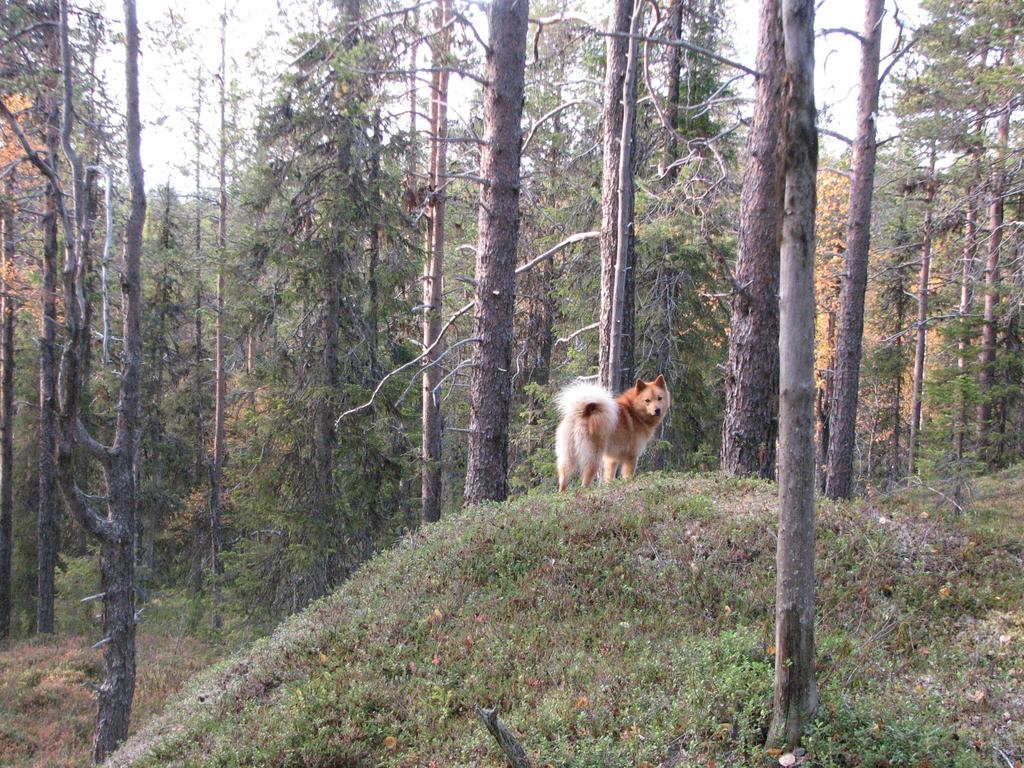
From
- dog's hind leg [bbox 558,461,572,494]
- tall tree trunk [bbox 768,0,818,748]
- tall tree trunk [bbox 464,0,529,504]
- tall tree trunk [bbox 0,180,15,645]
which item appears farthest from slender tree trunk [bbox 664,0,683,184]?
tall tree trunk [bbox 0,180,15,645]

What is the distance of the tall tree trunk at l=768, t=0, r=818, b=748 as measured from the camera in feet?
12.8

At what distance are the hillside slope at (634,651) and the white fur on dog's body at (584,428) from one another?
1.39 m

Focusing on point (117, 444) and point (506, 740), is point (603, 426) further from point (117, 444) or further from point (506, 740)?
point (117, 444)

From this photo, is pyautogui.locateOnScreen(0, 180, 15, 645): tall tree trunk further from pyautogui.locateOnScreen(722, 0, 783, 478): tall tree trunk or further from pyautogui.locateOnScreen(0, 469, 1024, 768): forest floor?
pyautogui.locateOnScreen(722, 0, 783, 478): tall tree trunk

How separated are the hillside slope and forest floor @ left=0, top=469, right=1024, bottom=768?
0.02 meters

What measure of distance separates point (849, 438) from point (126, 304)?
12.5 metres

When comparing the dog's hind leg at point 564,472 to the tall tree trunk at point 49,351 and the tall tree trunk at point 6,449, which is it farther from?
the tall tree trunk at point 6,449

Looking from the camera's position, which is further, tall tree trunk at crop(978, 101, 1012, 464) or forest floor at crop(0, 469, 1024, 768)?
tall tree trunk at crop(978, 101, 1012, 464)

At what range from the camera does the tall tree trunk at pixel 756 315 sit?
820cm

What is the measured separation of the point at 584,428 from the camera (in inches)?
377

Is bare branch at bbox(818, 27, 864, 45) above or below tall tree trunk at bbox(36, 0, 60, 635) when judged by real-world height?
above

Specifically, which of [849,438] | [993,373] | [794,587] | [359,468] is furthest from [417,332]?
[993,373]

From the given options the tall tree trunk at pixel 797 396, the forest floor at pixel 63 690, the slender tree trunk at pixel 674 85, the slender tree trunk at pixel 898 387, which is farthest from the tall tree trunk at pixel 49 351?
the slender tree trunk at pixel 898 387

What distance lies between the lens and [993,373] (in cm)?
2033
